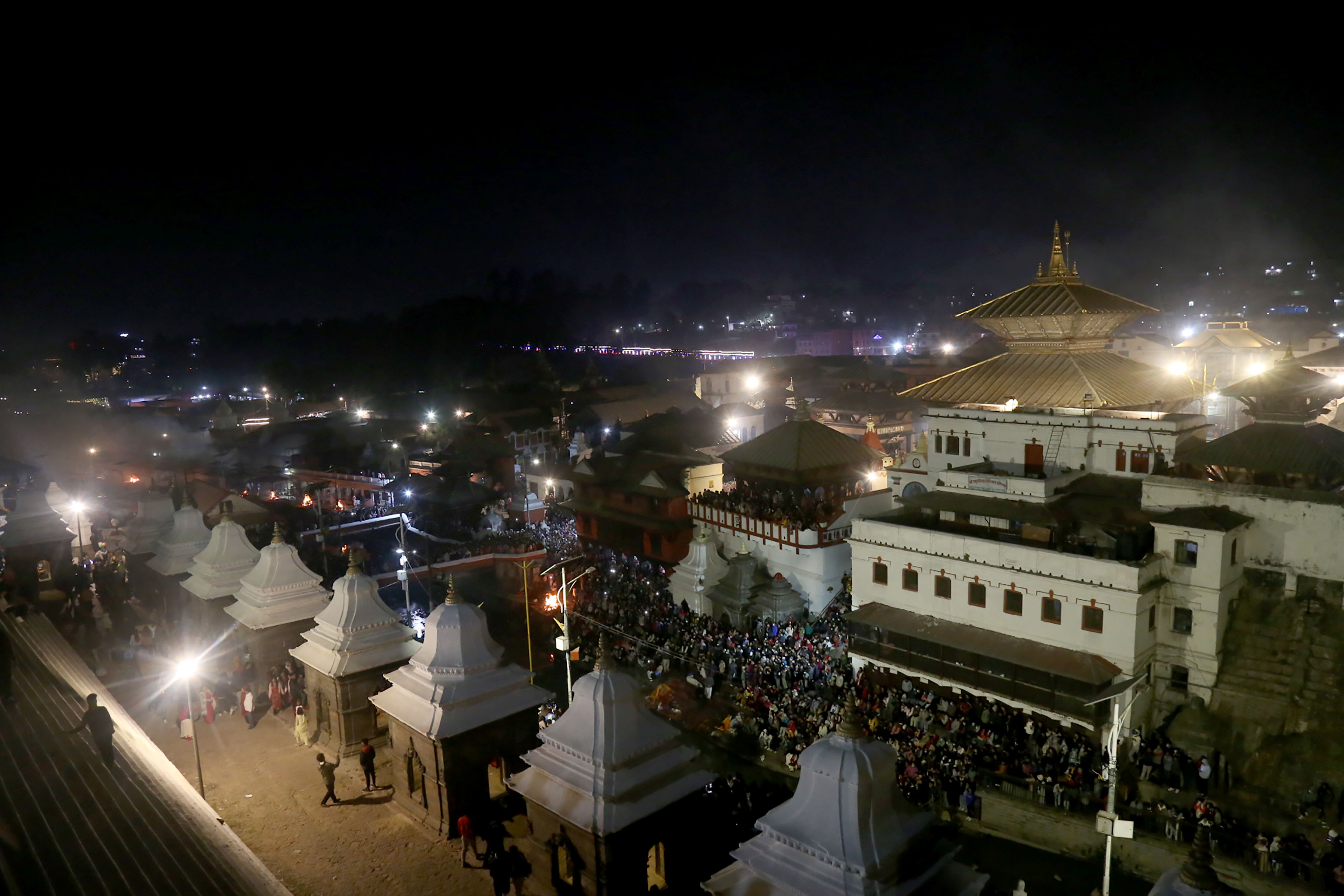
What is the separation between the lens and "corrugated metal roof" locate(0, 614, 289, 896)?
10.0 m

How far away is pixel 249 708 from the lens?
1645 centimetres

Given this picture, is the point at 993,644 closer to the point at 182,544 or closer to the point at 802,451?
the point at 802,451

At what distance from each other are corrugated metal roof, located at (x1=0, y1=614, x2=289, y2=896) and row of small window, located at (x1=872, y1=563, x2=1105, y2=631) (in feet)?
51.1

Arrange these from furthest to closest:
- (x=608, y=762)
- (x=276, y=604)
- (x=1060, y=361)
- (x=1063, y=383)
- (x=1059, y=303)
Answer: (x=1060, y=361), (x=1059, y=303), (x=1063, y=383), (x=276, y=604), (x=608, y=762)

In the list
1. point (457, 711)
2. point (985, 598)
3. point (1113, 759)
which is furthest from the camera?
point (985, 598)

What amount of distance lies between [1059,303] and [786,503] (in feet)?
35.2

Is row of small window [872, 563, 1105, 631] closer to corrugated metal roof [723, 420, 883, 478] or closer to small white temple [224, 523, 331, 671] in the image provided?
corrugated metal roof [723, 420, 883, 478]

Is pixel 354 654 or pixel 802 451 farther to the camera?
pixel 802 451

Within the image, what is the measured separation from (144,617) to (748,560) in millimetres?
17296

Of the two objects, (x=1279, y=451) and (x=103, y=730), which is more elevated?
(x=1279, y=451)

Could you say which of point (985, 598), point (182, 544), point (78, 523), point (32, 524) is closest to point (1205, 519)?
point (985, 598)

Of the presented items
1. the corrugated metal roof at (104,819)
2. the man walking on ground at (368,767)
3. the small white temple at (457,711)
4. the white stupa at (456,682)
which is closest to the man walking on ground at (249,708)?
the corrugated metal roof at (104,819)

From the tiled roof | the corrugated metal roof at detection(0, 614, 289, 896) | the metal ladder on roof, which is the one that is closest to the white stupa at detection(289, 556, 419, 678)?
the corrugated metal roof at detection(0, 614, 289, 896)

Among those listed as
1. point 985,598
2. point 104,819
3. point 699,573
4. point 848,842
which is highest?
point 848,842
